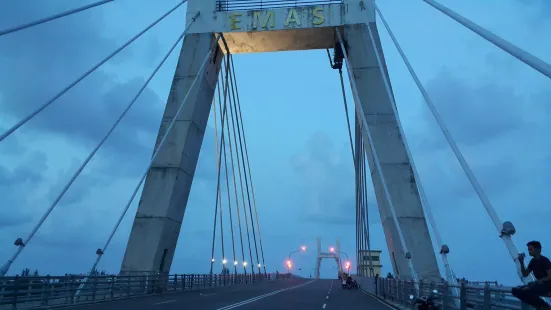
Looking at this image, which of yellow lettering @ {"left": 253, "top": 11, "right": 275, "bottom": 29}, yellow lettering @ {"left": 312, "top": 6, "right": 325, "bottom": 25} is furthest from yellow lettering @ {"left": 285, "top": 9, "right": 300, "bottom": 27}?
yellow lettering @ {"left": 312, "top": 6, "right": 325, "bottom": 25}

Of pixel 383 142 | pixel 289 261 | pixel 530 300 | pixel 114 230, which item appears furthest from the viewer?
pixel 289 261

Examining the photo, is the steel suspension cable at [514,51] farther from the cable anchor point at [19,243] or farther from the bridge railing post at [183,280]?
the bridge railing post at [183,280]

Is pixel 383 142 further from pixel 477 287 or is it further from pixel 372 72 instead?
pixel 477 287

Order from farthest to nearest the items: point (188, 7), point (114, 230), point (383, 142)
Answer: point (188, 7) < point (383, 142) < point (114, 230)

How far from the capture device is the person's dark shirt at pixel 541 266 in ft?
22.2

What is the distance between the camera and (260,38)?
28.8 m

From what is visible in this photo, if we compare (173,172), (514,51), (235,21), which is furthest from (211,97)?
(514,51)

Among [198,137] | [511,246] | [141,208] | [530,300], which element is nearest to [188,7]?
[198,137]

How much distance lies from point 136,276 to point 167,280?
4.06m

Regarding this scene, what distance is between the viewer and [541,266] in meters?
6.80

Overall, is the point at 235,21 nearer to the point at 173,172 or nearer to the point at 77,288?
the point at 173,172

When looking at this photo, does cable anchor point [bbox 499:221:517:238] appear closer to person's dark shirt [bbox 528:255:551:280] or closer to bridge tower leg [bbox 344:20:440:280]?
person's dark shirt [bbox 528:255:551:280]

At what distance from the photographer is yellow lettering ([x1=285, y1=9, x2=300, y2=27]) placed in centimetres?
2728

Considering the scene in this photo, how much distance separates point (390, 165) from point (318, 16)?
29.8ft
